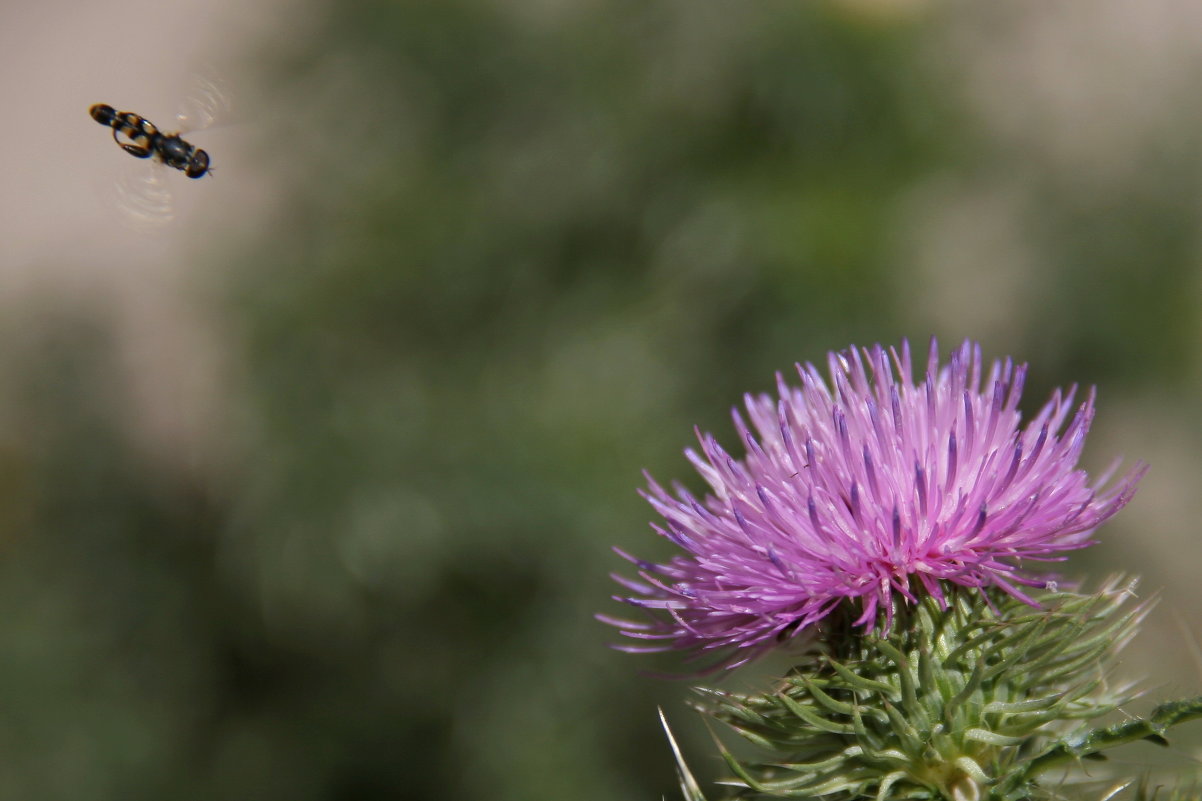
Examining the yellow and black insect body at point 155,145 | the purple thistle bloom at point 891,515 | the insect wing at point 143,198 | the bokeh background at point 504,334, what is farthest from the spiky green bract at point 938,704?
the bokeh background at point 504,334

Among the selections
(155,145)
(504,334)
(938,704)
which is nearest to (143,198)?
(155,145)

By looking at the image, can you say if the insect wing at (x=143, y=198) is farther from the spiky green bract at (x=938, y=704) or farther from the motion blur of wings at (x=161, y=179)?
the spiky green bract at (x=938, y=704)

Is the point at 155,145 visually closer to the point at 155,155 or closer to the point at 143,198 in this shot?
the point at 155,155

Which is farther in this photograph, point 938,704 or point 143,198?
point 143,198

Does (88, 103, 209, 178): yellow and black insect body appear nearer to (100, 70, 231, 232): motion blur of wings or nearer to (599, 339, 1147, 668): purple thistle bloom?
(100, 70, 231, 232): motion blur of wings

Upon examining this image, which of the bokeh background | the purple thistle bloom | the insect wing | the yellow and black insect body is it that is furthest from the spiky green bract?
the bokeh background

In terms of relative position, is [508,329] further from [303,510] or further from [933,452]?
[933,452]
